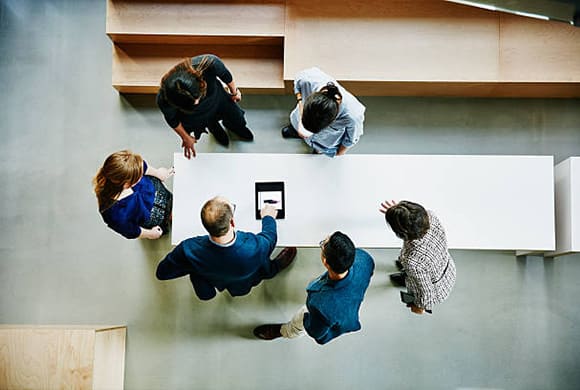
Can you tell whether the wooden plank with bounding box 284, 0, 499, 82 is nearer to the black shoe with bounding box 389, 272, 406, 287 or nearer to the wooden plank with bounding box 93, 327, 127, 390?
the black shoe with bounding box 389, 272, 406, 287

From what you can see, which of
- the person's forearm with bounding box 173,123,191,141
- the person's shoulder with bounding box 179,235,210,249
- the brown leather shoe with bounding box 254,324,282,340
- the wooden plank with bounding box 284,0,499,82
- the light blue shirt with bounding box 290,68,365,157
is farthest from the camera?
the brown leather shoe with bounding box 254,324,282,340

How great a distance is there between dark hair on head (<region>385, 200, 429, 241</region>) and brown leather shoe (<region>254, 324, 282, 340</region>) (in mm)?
1194

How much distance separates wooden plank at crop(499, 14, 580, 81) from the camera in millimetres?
2842

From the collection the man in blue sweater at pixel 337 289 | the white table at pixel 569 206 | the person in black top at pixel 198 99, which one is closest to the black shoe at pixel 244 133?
the person in black top at pixel 198 99

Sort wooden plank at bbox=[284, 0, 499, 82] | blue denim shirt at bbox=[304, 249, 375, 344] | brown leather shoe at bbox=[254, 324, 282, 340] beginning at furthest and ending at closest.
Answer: brown leather shoe at bbox=[254, 324, 282, 340], wooden plank at bbox=[284, 0, 499, 82], blue denim shirt at bbox=[304, 249, 375, 344]

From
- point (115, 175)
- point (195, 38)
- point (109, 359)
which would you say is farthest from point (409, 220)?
point (109, 359)

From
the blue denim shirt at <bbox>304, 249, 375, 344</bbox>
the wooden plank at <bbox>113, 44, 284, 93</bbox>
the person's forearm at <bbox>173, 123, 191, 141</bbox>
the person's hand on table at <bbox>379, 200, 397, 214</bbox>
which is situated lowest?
the blue denim shirt at <bbox>304, 249, 375, 344</bbox>

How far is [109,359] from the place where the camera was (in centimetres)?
275

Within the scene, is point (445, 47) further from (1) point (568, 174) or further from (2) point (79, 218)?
(2) point (79, 218)

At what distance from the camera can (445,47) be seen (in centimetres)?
284

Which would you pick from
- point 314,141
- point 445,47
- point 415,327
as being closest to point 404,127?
point 445,47

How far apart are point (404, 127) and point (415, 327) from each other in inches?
51.4

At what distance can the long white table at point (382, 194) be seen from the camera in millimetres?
2412

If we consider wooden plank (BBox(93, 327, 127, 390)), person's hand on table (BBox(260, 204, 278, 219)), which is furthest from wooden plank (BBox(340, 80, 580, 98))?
wooden plank (BBox(93, 327, 127, 390))
